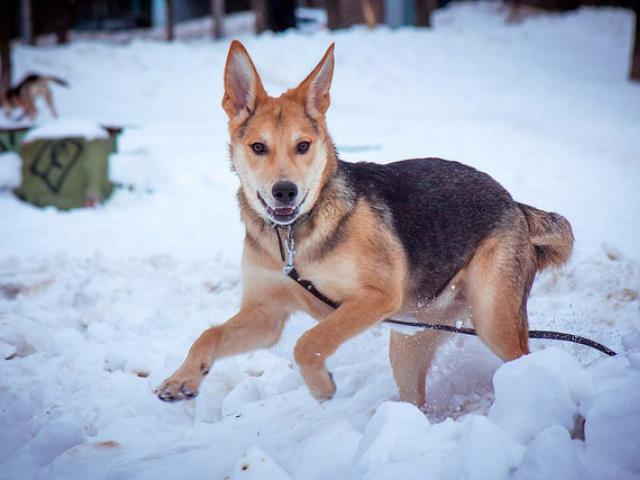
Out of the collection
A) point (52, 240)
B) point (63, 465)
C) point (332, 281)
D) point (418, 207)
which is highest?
point (418, 207)

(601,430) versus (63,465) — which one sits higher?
(601,430)

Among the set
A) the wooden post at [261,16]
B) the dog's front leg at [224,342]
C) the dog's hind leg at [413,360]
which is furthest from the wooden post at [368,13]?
the dog's front leg at [224,342]

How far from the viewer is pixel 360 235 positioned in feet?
12.6

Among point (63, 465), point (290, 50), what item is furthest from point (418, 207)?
point (290, 50)

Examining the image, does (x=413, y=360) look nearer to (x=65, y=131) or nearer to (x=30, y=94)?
(x=65, y=131)

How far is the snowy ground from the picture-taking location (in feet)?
8.61

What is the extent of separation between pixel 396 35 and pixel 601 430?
19.2 metres

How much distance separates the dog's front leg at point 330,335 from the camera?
3.42 metres

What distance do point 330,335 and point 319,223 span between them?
69 cm

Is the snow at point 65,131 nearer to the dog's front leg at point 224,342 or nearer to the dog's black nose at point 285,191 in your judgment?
the dog's front leg at point 224,342

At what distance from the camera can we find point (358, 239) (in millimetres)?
3834

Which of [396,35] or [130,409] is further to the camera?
[396,35]

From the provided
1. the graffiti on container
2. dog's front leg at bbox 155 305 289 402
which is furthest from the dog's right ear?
the graffiti on container

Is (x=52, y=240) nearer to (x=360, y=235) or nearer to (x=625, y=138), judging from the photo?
(x=360, y=235)
